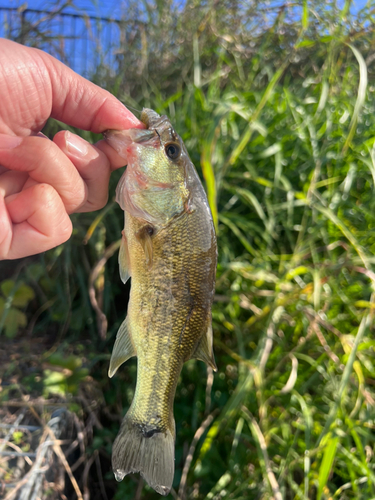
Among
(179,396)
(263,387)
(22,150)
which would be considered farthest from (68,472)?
(22,150)

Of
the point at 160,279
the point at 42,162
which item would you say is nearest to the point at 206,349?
the point at 160,279

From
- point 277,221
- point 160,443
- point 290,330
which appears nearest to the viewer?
point 160,443

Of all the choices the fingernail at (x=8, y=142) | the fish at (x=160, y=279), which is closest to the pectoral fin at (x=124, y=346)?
the fish at (x=160, y=279)

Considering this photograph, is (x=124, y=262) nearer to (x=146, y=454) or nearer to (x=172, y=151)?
(x=172, y=151)

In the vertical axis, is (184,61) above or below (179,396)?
above

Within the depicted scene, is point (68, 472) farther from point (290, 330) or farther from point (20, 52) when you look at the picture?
point (20, 52)

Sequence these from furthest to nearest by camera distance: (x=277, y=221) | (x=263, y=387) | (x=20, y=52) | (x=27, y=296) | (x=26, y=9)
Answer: (x=26, y=9)
(x=27, y=296)
(x=277, y=221)
(x=263, y=387)
(x=20, y=52)
